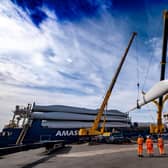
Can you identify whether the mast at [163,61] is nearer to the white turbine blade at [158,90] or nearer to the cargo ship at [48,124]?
the white turbine blade at [158,90]

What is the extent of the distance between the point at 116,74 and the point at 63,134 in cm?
1443

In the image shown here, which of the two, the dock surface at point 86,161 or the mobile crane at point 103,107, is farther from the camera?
the mobile crane at point 103,107

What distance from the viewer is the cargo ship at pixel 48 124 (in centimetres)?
2873

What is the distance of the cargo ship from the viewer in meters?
28.7

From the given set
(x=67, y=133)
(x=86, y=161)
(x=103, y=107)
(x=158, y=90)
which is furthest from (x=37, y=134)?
(x=158, y=90)

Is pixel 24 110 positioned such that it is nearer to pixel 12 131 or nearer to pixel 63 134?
pixel 12 131

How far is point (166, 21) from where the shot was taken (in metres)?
17.6

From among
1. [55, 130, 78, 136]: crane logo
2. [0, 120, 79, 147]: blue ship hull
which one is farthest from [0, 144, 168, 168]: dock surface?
[55, 130, 78, 136]: crane logo

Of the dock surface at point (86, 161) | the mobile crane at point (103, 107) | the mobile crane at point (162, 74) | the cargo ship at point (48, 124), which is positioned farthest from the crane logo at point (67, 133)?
the dock surface at point (86, 161)

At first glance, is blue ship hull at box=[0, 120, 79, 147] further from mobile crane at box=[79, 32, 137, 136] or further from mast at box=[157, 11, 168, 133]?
mast at box=[157, 11, 168, 133]

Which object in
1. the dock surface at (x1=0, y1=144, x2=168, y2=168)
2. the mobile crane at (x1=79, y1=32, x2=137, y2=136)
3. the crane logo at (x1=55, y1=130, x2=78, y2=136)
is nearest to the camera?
the dock surface at (x1=0, y1=144, x2=168, y2=168)

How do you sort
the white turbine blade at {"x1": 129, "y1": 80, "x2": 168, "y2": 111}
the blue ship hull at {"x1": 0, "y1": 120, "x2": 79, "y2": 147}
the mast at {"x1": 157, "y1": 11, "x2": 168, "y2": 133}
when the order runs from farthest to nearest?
the blue ship hull at {"x1": 0, "y1": 120, "x2": 79, "y2": 147} → the mast at {"x1": 157, "y1": 11, "x2": 168, "y2": 133} → the white turbine blade at {"x1": 129, "y1": 80, "x2": 168, "y2": 111}

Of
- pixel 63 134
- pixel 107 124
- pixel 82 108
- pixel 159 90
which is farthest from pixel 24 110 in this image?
pixel 159 90

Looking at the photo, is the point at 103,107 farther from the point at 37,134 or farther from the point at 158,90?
the point at 158,90
